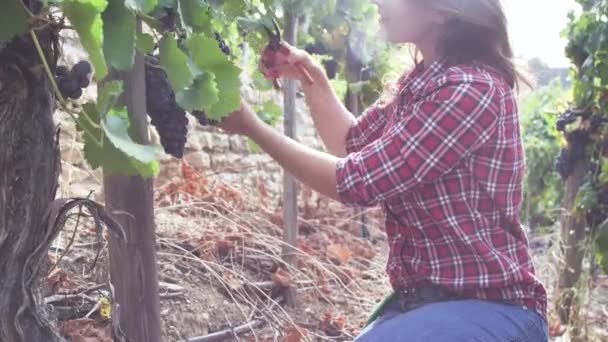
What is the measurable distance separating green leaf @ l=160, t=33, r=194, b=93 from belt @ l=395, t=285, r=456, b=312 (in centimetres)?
87

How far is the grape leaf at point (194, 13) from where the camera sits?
1.33 metres

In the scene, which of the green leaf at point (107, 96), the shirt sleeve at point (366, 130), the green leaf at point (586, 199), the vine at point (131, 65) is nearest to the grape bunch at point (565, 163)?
the green leaf at point (586, 199)

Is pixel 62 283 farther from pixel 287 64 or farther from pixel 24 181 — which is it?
pixel 24 181

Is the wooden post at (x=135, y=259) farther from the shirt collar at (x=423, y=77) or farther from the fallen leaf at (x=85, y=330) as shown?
the shirt collar at (x=423, y=77)

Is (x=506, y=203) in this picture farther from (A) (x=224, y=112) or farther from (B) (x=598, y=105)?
(B) (x=598, y=105)

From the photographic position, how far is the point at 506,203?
1752 mm

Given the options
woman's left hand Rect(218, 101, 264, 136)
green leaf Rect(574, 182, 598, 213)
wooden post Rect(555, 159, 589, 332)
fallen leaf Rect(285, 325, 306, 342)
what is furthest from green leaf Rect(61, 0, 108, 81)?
wooden post Rect(555, 159, 589, 332)

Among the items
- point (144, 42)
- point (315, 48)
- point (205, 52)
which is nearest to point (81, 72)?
point (144, 42)

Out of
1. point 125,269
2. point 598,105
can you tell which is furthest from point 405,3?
point 598,105

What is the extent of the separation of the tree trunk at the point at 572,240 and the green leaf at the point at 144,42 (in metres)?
3.48

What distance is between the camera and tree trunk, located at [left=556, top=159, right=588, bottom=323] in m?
4.34

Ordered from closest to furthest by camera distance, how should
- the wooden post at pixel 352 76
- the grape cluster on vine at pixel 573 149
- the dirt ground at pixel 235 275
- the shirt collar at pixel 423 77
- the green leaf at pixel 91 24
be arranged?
the green leaf at pixel 91 24
the shirt collar at pixel 423 77
the dirt ground at pixel 235 275
the grape cluster on vine at pixel 573 149
the wooden post at pixel 352 76

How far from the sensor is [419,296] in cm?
182

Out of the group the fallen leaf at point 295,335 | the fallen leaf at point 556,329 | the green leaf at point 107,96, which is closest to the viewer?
the green leaf at point 107,96
